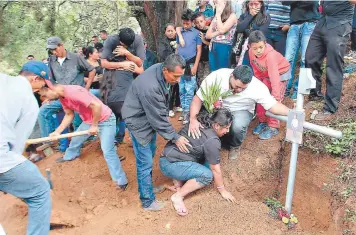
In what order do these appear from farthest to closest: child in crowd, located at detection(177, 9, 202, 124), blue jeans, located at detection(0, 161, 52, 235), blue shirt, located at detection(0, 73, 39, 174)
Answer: child in crowd, located at detection(177, 9, 202, 124) → blue jeans, located at detection(0, 161, 52, 235) → blue shirt, located at detection(0, 73, 39, 174)

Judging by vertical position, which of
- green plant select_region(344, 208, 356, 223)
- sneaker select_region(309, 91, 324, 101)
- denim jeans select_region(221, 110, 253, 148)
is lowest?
green plant select_region(344, 208, 356, 223)

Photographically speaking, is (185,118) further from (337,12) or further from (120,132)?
(337,12)

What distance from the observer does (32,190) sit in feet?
9.93

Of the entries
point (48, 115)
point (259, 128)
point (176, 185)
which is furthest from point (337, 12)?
point (48, 115)

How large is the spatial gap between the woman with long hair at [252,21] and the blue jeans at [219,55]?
34cm

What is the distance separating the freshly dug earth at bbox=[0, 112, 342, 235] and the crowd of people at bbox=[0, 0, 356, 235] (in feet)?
0.54

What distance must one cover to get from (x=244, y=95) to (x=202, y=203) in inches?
55.8

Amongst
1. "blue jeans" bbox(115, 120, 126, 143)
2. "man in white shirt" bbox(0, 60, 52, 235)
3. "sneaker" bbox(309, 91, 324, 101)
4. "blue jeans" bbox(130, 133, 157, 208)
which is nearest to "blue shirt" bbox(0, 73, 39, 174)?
"man in white shirt" bbox(0, 60, 52, 235)

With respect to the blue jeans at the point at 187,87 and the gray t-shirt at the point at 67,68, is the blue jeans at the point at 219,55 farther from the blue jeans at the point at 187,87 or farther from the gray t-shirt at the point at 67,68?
the gray t-shirt at the point at 67,68

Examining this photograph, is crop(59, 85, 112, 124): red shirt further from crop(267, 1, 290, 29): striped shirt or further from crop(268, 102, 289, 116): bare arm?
crop(267, 1, 290, 29): striped shirt

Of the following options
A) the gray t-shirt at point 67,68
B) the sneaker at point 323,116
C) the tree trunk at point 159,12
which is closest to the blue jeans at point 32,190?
the gray t-shirt at point 67,68

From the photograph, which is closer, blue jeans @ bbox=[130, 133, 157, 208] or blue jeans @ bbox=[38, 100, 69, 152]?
Result: blue jeans @ bbox=[130, 133, 157, 208]

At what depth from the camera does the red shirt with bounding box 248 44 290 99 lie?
4328 mm

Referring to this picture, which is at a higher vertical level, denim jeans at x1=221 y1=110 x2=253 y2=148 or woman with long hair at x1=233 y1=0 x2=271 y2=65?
woman with long hair at x1=233 y1=0 x2=271 y2=65
